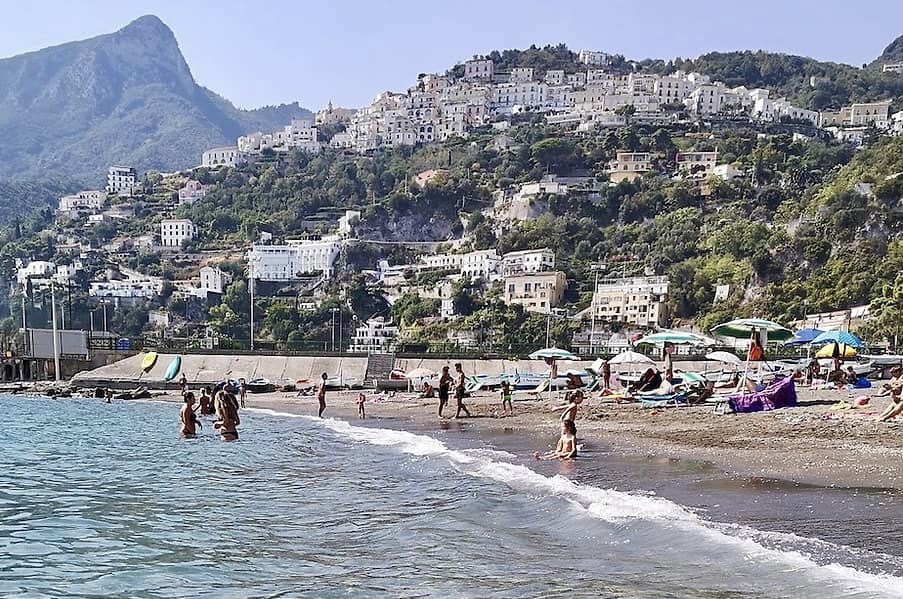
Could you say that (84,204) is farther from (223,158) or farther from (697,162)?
(697,162)

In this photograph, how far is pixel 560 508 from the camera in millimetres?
9305

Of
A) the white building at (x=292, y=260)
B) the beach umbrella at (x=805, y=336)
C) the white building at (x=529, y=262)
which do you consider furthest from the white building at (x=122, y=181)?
the beach umbrella at (x=805, y=336)

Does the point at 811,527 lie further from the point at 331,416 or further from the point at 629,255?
the point at 629,255

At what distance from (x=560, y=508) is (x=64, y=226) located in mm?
152158

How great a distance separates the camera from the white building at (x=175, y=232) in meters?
128

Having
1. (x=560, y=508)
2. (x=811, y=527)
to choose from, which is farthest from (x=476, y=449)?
(x=811, y=527)

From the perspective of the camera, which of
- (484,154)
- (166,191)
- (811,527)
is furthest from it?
(166,191)

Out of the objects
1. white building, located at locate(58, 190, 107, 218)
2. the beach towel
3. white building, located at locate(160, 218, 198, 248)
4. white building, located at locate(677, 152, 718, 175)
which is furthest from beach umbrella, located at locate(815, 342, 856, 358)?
white building, located at locate(58, 190, 107, 218)

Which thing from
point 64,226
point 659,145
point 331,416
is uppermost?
point 659,145

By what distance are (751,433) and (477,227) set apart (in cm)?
9915

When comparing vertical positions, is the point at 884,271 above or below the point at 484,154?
below

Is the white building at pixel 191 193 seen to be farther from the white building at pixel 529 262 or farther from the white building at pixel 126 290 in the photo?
the white building at pixel 529 262

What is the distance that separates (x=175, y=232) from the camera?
420 feet

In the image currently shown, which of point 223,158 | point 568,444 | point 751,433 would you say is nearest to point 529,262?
point 751,433
